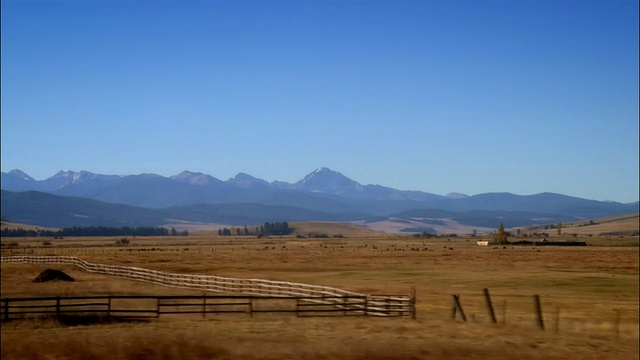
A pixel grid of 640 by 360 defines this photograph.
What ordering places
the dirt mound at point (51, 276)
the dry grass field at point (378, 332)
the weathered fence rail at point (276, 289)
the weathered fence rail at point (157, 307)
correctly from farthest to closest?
the dirt mound at point (51, 276)
the weathered fence rail at point (276, 289)
the weathered fence rail at point (157, 307)
the dry grass field at point (378, 332)

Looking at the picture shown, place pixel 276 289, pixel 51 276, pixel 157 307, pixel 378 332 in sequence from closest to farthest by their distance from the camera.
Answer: pixel 378 332
pixel 157 307
pixel 276 289
pixel 51 276

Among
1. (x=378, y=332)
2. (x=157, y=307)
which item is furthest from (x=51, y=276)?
(x=378, y=332)

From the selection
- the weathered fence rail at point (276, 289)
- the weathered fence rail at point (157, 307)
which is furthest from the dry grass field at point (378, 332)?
the weathered fence rail at point (276, 289)

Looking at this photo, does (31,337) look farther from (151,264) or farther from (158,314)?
(151,264)

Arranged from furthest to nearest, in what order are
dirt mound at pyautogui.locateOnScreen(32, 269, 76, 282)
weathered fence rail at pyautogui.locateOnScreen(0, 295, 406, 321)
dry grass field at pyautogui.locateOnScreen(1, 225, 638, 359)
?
dirt mound at pyautogui.locateOnScreen(32, 269, 76, 282), weathered fence rail at pyautogui.locateOnScreen(0, 295, 406, 321), dry grass field at pyautogui.locateOnScreen(1, 225, 638, 359)

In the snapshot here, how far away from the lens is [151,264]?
253 feet

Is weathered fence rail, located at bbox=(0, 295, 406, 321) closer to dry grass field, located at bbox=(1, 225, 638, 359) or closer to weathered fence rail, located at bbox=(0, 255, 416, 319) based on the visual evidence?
weathered fence rail, located at bbox=(0, 255, 416, 319)

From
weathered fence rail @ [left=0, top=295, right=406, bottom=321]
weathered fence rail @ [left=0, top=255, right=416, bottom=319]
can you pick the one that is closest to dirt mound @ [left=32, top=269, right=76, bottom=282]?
weathered fence rail @ [left=0, top=255, right=416, bottom=319]

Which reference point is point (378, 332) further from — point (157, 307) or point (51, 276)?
point (51, 276)

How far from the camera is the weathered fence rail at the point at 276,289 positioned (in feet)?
112

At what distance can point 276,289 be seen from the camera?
4716 centimetres

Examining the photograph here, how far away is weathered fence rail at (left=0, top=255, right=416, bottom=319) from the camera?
34.0 m

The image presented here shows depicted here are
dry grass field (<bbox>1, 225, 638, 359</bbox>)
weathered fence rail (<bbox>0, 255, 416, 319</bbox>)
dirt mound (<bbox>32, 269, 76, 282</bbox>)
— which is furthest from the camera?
dirt mound (<bbox>32, 269, 76, 282</bbox>)

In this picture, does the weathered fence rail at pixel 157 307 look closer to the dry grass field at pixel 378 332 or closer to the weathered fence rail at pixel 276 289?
the weathered fence rail at pixel 276 289
